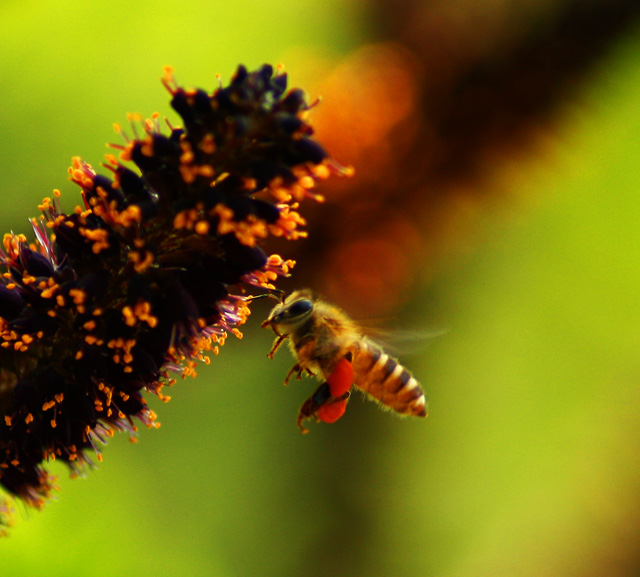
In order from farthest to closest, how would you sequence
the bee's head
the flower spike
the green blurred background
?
the green blurred background
the bee's head
the flower spike

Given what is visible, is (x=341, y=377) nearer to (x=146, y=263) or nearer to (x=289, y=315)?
(x=289, y=315)

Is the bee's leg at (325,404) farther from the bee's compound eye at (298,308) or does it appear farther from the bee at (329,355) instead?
the bee's compound eye at (298,308)

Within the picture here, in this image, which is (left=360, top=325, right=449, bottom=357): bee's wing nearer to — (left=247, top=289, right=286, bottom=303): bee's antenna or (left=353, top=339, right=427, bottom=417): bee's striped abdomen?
(left=353, top=339, right=427, bottom=417): bee's striped abdomen

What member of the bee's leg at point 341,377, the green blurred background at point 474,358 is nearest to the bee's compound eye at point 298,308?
the bee's leg at point 341,377

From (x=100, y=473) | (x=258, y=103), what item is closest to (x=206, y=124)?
(x=258, y=103)

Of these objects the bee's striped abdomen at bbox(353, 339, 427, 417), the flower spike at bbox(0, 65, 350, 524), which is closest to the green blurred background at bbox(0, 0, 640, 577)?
the bee's striped abdomen at bbox(353, 339, 427, 417)

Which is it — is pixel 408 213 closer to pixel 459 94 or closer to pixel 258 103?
pixel 459 94

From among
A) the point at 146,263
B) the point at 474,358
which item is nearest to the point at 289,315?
the point at 146,263
